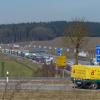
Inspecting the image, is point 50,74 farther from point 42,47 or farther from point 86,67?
point 42,47

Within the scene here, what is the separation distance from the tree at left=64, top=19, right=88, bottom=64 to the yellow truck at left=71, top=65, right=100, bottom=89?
639 inches

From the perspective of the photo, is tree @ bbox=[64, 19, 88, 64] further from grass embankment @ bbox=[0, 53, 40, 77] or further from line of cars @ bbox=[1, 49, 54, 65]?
line of cars @ bbox=[1, 49, 54, 65]

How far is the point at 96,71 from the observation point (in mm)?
36812

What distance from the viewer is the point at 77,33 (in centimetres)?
5719

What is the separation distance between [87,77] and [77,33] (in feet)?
67.6

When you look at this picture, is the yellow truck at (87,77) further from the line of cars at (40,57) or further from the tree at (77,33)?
the line of cars at (40,57)

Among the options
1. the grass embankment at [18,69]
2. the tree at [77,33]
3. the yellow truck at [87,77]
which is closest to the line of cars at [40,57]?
the grass embankment at [18,69]

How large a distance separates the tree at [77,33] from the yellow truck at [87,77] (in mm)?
16218

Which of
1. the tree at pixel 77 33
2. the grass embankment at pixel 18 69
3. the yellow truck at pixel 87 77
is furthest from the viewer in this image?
the grass embankment at pixel 18 69

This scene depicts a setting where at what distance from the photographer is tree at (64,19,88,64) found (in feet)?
182

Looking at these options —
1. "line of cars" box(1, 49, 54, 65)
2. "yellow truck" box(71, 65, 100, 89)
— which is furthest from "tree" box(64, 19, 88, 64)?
"yellow truck" box(71, 65, 100, 89)

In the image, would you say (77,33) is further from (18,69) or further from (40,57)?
(40,57)

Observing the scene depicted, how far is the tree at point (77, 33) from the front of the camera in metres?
55.3

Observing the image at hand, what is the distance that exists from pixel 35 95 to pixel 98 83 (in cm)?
1319
